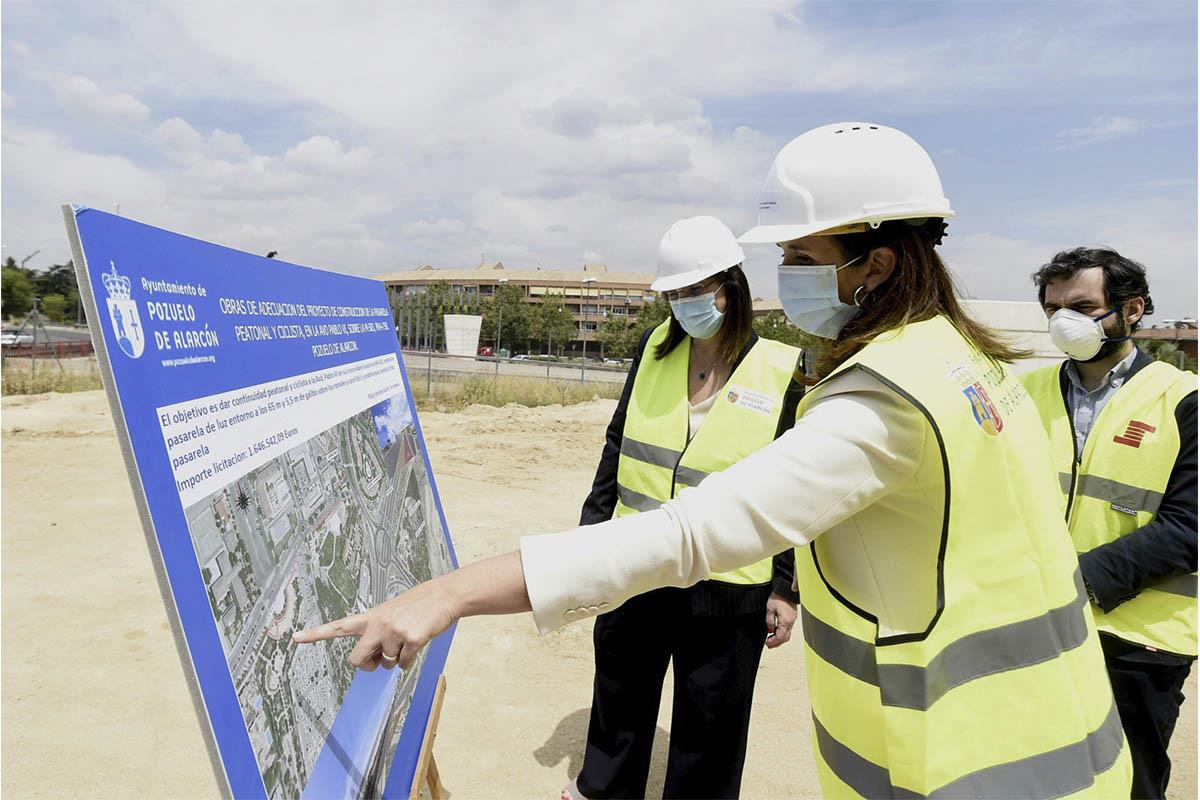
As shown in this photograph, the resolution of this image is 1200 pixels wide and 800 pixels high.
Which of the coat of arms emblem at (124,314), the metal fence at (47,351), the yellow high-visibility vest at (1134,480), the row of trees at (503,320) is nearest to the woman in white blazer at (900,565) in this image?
the coat of arms emblem at (124,314)

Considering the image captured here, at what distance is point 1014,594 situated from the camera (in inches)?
48.3

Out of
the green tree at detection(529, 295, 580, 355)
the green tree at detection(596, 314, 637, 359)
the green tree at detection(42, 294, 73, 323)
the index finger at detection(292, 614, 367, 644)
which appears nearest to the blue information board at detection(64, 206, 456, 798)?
the index finger at detection(292, 614, 367, 644)

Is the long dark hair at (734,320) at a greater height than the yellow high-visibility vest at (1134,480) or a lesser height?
greater

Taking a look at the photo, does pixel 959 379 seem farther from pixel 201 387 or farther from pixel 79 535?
pixel 79 535

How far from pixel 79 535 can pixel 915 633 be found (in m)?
6.92

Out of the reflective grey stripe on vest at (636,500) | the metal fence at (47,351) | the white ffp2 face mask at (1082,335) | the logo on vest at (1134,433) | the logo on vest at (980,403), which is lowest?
the reflective grey stripe on vest at (636,500)

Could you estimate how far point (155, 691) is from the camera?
3.76 m

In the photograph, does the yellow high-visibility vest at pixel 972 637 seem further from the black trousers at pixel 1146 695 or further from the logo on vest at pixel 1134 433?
the logo on vest at pixel 1134 433

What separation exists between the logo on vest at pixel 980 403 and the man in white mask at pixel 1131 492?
1.50 meters

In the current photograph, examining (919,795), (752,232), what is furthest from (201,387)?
(919,795)

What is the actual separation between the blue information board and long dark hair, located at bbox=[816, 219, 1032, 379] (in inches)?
44.5

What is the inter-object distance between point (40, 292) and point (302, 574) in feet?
272

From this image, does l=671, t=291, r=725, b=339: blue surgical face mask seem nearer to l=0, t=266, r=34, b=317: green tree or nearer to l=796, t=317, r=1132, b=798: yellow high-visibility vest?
l=796, t=317, r=1132, b=798: yellow high-visibility vest

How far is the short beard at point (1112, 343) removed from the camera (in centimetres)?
261
